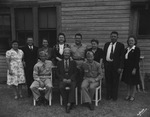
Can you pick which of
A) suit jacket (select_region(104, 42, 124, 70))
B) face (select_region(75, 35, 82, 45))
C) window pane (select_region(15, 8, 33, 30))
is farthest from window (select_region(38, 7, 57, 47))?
suit jacket (select_region(104, 42, 124, 70))

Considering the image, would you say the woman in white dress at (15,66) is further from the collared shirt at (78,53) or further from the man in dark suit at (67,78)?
the collared shirt at (78,53)

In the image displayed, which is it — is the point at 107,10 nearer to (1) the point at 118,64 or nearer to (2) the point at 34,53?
(1) the point at 118,64

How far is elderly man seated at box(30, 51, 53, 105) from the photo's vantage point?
4.32 metres

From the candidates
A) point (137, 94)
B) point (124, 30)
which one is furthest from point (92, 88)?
point (124, 30)

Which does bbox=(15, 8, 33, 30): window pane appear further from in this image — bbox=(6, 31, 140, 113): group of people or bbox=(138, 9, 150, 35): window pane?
bbox=(138, 9, 150, 35): window pane

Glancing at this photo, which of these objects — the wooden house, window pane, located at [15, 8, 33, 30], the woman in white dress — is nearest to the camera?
the woman in white dress

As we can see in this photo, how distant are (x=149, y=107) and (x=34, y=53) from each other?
3295 millimetres

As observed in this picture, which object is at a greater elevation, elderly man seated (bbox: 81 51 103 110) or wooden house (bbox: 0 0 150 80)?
wooden house (bbox: 0 0 150 80)

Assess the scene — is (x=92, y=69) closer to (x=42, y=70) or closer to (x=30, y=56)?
(x=42, y=70)

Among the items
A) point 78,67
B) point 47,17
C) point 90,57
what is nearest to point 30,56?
point 78,67

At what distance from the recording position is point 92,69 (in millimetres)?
4355

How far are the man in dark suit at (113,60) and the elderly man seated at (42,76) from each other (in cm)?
149

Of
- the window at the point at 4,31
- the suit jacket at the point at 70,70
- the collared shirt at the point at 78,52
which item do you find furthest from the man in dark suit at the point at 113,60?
the window at the point at 4,31

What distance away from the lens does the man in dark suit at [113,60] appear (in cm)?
436
